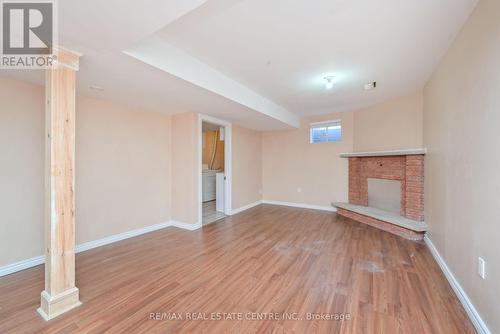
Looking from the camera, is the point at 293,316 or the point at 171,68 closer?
the point at 293,316

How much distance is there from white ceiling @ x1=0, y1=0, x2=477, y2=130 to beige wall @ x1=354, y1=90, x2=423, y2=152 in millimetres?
541

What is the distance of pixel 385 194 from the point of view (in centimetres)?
436

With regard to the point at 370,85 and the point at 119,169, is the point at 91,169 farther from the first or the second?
the point at 370,85

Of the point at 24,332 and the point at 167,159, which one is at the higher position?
the point at 167,159

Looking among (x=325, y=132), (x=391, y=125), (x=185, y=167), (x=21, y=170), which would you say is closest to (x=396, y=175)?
(x=391, y=125)

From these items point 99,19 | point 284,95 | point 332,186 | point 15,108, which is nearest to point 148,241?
point 15,108

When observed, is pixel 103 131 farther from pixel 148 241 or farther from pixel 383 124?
pixel 383 124

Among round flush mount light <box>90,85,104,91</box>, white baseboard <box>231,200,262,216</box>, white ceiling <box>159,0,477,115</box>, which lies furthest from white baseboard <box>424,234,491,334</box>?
round flush mount light <box>90,85,104,91</box>

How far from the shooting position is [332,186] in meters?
5.29

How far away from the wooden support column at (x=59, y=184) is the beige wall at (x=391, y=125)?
5.16 meters

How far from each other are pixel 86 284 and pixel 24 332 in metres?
0.59

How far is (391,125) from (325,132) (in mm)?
1546

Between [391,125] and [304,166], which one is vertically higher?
[391,125]

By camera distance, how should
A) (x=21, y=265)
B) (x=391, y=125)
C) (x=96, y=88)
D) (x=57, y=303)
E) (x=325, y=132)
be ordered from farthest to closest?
1. (x=325, y=132)
2. (x=391, y=125)
3. (x=96, y=88)
4. (x=21, y=265)
5. (x=57, y=303)
